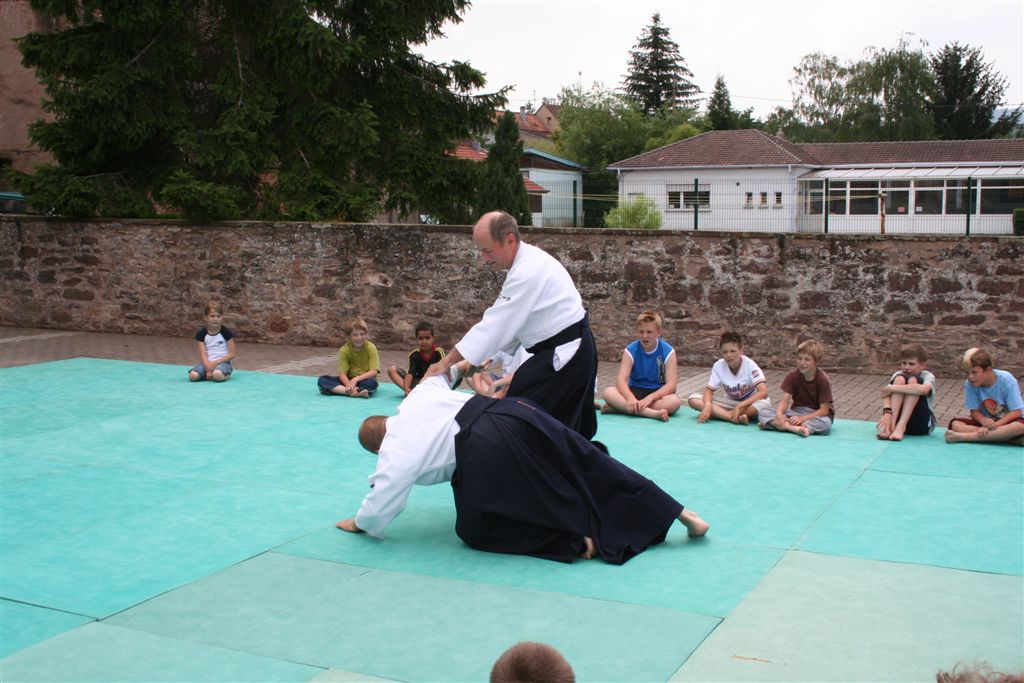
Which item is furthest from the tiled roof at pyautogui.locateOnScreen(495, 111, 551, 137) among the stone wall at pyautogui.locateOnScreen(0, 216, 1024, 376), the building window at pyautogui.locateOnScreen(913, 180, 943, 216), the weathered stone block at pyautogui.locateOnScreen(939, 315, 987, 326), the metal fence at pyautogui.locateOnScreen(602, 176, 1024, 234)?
the weathered stone block at pyautogui.locateOnScreen(939, 315, 987, 326)

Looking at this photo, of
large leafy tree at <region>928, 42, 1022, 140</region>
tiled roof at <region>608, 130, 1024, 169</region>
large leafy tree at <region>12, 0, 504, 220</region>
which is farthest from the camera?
large leafy tree at <region>928, 42, 1022, 140</region>

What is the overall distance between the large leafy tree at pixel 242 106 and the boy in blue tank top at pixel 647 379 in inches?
299

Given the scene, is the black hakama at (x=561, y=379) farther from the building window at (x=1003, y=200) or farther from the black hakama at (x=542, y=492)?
the building window at (x=1003, y=200)

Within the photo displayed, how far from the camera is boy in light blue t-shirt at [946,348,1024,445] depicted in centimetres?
769

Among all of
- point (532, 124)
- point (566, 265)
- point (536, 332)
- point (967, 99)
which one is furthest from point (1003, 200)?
point (532, 124)

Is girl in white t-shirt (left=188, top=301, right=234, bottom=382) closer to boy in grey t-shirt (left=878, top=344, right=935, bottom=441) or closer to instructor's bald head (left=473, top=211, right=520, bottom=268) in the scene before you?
instructor's bald head (left=473, top=211, right=520, bottom=268)

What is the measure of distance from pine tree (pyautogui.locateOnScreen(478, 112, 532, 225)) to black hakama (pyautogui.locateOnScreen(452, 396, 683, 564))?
17.9 m

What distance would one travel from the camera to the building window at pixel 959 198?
14.2 metres

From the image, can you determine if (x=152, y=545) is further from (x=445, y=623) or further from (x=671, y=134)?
(x=671, y=134)

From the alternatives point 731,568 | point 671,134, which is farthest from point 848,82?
point 731,568

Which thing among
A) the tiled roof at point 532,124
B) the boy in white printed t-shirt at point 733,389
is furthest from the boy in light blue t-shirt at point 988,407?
the tiled roof at point 532,124

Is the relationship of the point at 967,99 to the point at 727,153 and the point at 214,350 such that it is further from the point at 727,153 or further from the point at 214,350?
the point at 214,350

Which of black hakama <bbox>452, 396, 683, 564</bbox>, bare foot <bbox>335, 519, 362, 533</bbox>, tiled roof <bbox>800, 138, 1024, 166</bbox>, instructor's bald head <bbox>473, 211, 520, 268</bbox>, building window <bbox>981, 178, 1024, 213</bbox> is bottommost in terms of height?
bare foot <bbox>335, 519, 362, 533</bbox>

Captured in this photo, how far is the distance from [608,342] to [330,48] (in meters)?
6.66
